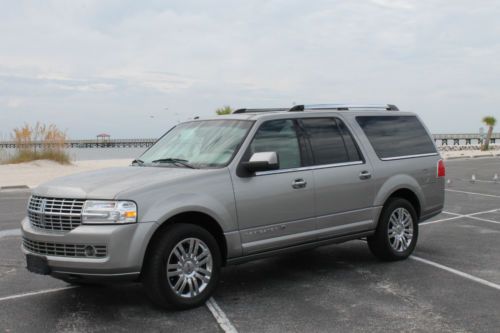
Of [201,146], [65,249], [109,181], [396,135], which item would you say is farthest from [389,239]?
[65,249]

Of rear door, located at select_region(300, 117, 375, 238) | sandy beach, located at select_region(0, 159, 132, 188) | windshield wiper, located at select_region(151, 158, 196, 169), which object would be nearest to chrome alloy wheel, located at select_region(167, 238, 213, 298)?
windshield wiper, located at select_region(151, 158, 196, 169)

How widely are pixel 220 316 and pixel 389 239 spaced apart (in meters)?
3.02

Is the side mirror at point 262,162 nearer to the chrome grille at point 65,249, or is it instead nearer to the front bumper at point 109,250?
the front bumper at point 109,250

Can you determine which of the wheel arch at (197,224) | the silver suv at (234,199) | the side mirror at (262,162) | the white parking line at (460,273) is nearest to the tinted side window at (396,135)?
the silver suv at (234,199)

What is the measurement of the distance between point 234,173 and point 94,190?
142cm

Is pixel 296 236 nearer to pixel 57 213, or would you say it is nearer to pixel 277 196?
pixel 277 196

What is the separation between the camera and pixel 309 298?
238 inches

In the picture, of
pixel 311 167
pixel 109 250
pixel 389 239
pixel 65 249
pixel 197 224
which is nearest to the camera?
pixel 109 250

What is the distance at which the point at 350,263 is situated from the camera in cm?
771

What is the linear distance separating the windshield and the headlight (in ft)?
3.52

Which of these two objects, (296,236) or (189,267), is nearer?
(189,267)

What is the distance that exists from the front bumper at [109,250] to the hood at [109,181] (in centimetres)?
32

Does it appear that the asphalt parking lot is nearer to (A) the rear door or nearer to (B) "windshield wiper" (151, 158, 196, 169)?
(A) the rear door

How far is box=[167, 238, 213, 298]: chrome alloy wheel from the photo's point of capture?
5.54 metres
